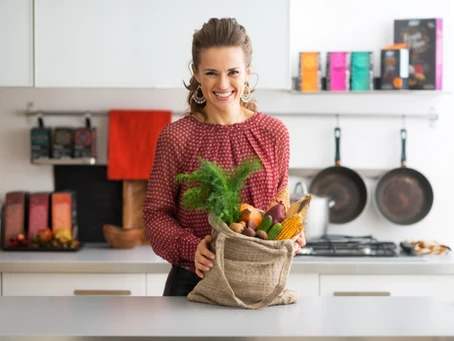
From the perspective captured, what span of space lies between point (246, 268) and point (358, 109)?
209 centimetres

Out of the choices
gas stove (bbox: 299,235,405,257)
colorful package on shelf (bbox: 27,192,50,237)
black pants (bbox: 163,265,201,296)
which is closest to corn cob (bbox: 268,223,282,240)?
black pants (bbox: 163,265,201,296)

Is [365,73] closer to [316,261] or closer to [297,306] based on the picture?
[316,261]

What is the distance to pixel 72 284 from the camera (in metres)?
3.19

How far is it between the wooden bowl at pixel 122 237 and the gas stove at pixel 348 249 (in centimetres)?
77

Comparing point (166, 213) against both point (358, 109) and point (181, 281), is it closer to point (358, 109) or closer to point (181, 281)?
point (181, 281)

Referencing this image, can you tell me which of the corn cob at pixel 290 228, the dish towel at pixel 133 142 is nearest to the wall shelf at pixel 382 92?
the dish towel at pixel 133 142

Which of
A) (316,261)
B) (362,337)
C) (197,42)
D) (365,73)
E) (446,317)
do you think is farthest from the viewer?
(365,73)

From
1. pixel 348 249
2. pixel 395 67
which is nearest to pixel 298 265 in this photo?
pixel 348 249

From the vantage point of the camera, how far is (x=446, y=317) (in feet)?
5.88

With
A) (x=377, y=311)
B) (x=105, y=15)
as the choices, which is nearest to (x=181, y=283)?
(x=377, y=311)

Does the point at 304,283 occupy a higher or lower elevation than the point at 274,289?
lower

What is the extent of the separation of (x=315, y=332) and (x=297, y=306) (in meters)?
0.29

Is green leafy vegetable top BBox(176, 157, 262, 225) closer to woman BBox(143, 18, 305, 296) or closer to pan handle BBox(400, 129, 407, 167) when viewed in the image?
woman BBox(143, 18, 305, 296)

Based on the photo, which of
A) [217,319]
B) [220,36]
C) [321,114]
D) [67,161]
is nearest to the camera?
[217,319]
